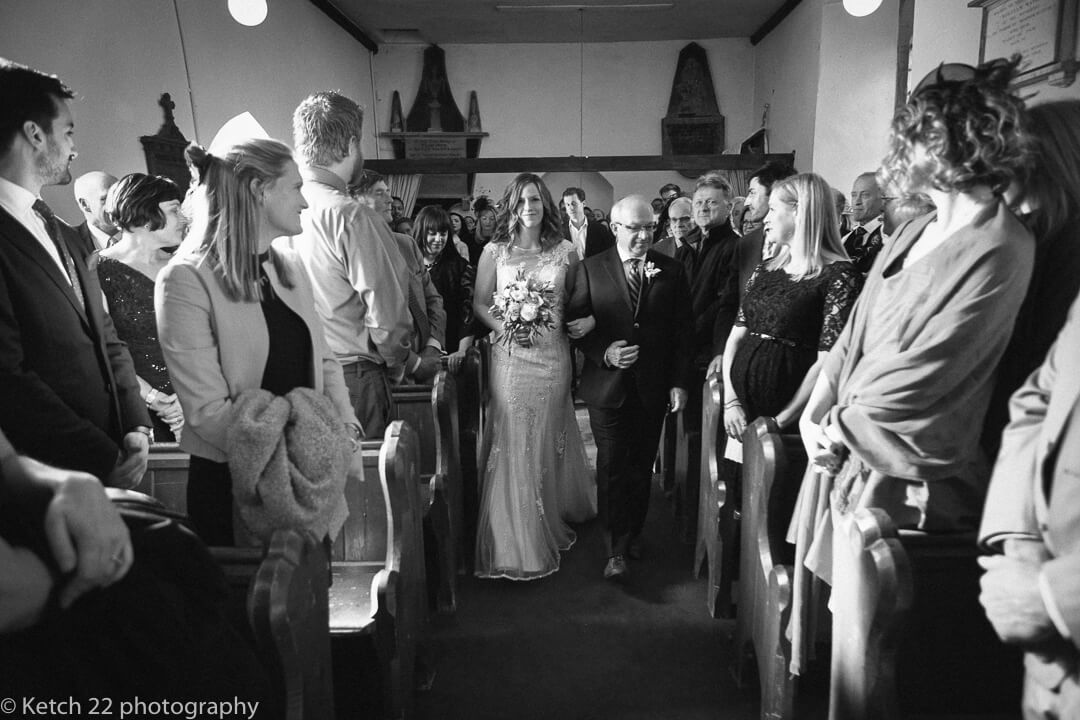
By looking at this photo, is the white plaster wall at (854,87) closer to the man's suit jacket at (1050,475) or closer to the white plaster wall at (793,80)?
the white plaster wall at (793,80)

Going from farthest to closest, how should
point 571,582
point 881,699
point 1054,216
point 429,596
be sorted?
point 571,582, point 429,596, point 1054,216, point 881,699

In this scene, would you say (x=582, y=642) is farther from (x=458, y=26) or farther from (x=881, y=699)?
(x=458, y=26)

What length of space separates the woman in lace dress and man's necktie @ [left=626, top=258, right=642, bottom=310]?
203 cm

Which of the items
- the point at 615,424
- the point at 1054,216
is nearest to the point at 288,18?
the point at 615,424

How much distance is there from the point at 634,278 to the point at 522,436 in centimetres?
93

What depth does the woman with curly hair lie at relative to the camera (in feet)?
4.99

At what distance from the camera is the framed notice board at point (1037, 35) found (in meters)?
2.74

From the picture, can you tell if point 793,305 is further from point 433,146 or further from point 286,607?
point 433,146

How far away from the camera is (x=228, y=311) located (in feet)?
6.03

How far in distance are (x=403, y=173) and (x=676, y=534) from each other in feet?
28.7

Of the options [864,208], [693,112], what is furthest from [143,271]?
[693,112]

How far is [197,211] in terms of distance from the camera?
6.20ft

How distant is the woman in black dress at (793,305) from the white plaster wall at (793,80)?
746 centimetres

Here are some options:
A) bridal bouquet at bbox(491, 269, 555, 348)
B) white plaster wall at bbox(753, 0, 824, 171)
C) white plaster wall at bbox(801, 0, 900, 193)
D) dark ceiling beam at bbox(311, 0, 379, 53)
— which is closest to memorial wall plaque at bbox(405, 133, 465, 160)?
dark ceiling beam at bbox(311, 0, 379, 53)
